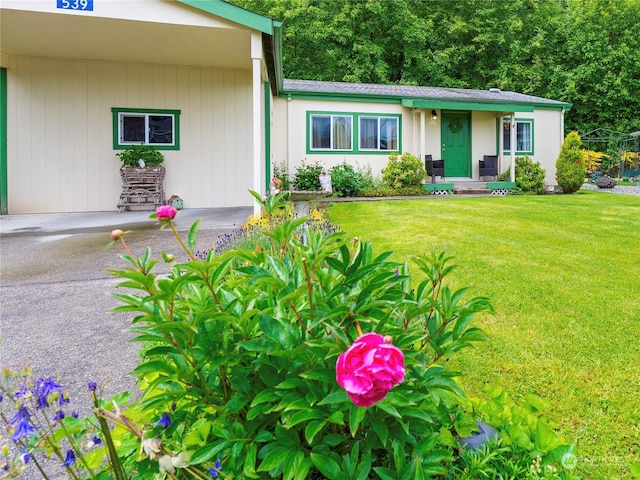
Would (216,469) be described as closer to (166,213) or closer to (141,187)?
(166,213)

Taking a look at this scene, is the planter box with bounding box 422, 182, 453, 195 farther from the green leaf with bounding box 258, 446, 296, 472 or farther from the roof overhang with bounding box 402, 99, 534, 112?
the green leaf with bounding box 258, 446, 296, 472

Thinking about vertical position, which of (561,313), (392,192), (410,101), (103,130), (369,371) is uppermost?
(410,101)

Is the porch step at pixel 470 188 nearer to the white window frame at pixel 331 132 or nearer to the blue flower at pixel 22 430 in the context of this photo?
the white window frame at pixel 331 132

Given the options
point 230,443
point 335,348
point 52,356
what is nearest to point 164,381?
point 230,443

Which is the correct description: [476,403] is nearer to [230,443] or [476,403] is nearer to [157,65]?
[230,443]

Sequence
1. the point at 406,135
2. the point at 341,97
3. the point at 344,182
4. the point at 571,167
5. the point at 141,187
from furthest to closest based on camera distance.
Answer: the point at 406,135
the point at 571,167
the point at 341,97
the point at 344,182
the point at 141,187

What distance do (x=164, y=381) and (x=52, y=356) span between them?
64.8 inches

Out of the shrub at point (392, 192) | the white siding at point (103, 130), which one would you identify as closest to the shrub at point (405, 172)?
the shrub at point (392, 192)

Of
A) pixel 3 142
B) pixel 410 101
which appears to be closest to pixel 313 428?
pixel 3 142

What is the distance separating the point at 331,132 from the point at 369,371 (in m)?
11.5

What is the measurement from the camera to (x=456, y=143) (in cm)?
1319

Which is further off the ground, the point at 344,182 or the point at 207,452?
the point at 344,182

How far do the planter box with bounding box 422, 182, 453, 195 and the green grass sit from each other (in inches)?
201

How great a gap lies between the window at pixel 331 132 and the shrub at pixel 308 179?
0.77 meters
